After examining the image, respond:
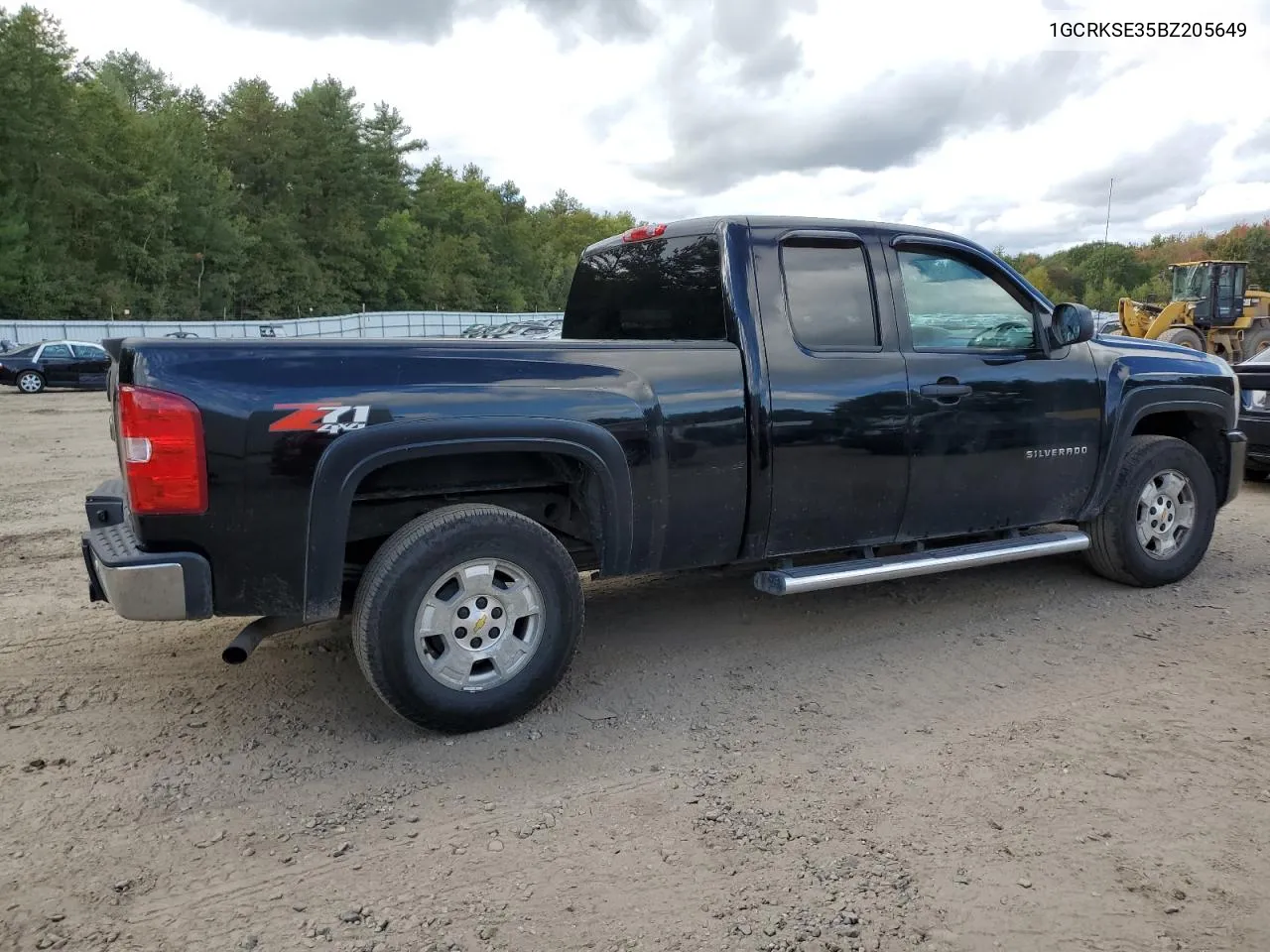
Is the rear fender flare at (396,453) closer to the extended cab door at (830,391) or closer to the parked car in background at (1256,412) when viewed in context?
the extended cab door at (830,391)

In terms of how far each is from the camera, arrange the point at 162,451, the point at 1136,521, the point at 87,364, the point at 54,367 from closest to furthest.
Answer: the point at 162,451 < the point at 1136,521 < the point at 54,367 < the point at 87,364

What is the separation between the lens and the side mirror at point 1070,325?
15.7ft

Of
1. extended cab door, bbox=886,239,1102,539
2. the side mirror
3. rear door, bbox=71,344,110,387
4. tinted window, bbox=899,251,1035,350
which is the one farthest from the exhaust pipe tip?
rear door, bbox=71,344,110,387

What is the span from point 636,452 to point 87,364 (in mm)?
25331

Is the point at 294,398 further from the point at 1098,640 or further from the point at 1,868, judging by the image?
the point at 1098,640

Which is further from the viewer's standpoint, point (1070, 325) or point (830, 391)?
point (1070, 325)

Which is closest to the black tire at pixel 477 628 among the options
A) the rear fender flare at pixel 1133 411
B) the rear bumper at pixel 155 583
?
the rear bumper at pixel 155 583

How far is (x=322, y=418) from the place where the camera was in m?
3.29

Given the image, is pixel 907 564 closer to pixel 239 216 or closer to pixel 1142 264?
pixel 239 216

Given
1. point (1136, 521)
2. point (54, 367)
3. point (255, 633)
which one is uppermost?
point (54, 367)

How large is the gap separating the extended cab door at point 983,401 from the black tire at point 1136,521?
365mm

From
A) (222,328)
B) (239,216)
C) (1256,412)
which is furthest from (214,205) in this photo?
(1256,412)

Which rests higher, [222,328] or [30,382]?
[222,328]

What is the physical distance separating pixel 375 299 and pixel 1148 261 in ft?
209
